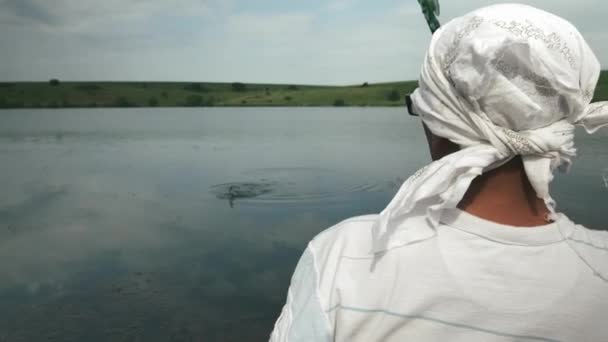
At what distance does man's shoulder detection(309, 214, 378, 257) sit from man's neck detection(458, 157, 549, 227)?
0.84 feet

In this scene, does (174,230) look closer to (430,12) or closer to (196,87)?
(430,12)

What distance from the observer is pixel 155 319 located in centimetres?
605

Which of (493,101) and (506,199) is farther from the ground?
(493,101)

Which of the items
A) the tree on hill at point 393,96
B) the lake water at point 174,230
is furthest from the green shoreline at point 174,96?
the lake water at point 174,230

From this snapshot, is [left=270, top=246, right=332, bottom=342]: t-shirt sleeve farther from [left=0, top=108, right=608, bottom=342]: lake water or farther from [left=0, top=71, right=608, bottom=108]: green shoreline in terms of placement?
[left=0, top=71, right=608, bottom=108]: green shoreline

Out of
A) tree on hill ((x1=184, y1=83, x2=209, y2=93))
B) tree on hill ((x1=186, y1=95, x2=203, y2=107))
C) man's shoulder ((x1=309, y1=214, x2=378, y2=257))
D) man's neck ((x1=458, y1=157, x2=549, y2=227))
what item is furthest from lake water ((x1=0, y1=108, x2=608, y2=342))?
tree on hill ((x1=184, y1=83, x2=209, y2=93))

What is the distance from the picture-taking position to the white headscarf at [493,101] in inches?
45.9

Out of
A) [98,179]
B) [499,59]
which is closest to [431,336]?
[499,59]

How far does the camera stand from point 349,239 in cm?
128

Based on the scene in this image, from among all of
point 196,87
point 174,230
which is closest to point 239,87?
point 196,87

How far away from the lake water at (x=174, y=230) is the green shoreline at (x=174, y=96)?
6623 cm

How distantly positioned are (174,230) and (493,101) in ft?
29.2

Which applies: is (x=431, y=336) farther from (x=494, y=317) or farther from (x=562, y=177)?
(x=562, y=177)

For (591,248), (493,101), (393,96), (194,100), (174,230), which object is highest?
(493,101)
